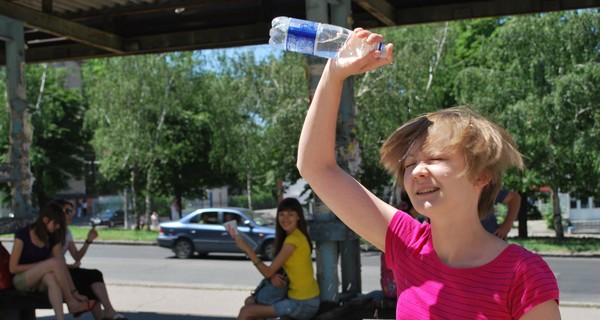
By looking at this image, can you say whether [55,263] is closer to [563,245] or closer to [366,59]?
[366,59]

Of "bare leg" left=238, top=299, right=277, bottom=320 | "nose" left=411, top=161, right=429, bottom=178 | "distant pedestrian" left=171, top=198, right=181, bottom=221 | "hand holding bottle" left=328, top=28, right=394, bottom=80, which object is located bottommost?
"distant pedestrian" left=171, top=198, right=181, bottom=221

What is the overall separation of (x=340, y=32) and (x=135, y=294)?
34.5 feet

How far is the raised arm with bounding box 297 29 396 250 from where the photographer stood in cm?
238

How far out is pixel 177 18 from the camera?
33.1ft

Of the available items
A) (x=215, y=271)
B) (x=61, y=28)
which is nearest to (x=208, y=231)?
(x=215, y=271)

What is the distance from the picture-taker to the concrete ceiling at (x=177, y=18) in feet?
27.8

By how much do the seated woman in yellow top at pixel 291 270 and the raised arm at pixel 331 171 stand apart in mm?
4350

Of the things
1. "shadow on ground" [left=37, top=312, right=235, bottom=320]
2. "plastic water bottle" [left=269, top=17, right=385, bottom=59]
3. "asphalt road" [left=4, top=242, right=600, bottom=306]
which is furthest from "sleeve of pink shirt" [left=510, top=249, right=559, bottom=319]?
"asphalt road" [left=4, top=242, right=600, bottom=306]

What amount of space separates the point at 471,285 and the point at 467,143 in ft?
1.35

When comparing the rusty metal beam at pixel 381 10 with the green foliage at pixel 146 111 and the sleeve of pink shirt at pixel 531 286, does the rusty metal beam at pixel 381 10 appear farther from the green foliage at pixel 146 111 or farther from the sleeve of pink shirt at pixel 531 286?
the green foliage at pixel 146 111

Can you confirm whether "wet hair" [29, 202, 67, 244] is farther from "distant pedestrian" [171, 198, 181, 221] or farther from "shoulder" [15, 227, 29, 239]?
"distant pedestrian" [171, 198, 181, 221]

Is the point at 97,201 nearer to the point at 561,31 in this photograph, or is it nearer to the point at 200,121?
the point at 200,121

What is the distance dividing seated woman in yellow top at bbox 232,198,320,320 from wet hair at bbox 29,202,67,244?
2.05 metres

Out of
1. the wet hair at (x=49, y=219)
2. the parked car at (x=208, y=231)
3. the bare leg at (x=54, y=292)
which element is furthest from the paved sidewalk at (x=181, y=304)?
the parked car at (x=208, y=231)
